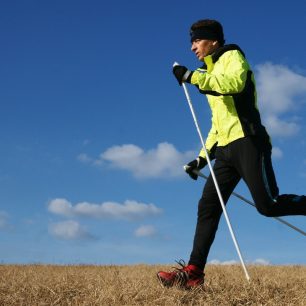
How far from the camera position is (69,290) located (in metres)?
5.77

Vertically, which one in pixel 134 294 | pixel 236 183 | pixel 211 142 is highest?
pixel 211 142

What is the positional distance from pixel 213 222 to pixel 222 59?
80.3 inches

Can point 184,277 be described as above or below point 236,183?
below

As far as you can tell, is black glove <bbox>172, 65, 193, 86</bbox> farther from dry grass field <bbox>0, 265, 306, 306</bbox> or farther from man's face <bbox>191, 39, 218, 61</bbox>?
dry grass field <bbox>0, 265, 306, 306</bbox>

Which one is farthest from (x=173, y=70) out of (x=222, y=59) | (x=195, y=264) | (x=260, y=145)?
(x=195, y=264)

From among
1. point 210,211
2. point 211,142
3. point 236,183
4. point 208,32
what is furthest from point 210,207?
point 208,32

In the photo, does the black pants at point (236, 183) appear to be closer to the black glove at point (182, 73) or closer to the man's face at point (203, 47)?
the black glove at point (182, 73)

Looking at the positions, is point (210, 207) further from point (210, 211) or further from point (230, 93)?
point (230, 93)

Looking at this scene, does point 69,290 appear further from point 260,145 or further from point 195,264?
point 260,145

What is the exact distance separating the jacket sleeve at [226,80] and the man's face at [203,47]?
1.85 feet

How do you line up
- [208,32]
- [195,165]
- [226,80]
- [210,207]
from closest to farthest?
[226,80] < [208,32] < [210,207] < [195,165]

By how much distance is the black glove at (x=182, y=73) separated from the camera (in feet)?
20.2

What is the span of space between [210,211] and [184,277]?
896 mm

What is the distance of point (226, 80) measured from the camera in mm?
5953
